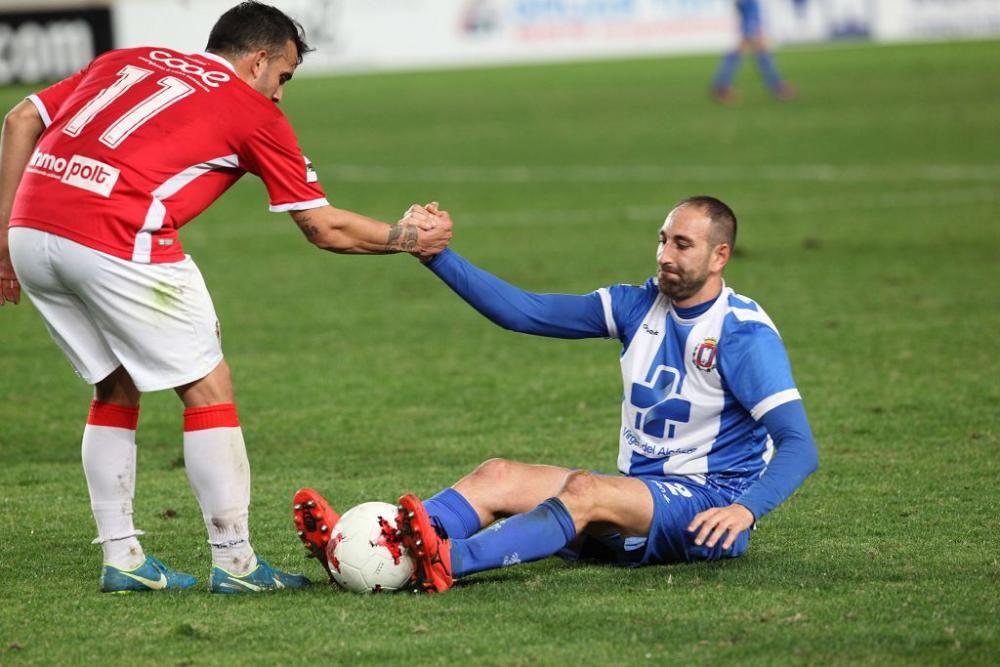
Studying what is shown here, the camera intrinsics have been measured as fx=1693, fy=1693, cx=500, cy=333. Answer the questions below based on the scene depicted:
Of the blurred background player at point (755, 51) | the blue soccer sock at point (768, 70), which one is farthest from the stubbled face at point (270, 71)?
the blue soccer sock at point (768, 70)

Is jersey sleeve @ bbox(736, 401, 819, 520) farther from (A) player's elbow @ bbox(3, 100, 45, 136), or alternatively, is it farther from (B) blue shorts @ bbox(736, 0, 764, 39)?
(B) blue shorts @ bbox(736, 0, 764, 39)

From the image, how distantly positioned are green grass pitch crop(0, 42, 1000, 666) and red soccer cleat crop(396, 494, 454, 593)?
7 cm

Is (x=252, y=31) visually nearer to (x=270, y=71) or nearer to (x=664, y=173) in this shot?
(x=270, y=71)

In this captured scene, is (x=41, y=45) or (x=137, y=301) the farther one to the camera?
(x=41, y=45)

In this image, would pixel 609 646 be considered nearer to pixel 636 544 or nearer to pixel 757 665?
pixel 757 665

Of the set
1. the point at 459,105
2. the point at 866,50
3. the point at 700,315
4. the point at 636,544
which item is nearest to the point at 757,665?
the point at 636,544

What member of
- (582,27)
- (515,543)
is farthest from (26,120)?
(582,27)

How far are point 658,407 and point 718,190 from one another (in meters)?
11.7

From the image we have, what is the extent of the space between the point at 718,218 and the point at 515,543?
1258 mm

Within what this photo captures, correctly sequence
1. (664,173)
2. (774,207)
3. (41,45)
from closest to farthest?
1. (774,207)
2. (664,173)
3. (41,45)

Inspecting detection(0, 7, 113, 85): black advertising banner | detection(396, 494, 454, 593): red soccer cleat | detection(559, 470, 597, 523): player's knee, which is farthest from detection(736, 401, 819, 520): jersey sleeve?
detection(0, 7, 113, 85): black advertising banner

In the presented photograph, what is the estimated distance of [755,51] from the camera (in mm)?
27062

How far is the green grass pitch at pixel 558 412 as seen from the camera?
4605 mm

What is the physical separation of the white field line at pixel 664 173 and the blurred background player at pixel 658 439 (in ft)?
40.3
